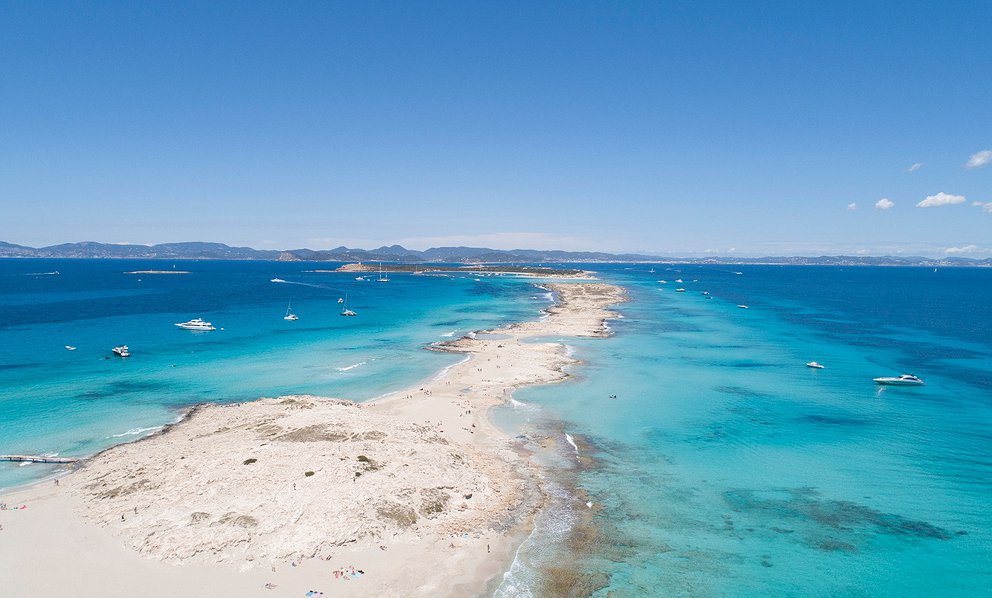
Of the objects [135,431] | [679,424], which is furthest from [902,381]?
[135,431]

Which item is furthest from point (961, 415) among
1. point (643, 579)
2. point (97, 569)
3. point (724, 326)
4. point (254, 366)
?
point (254, 366)

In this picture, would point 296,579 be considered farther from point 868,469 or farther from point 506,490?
point 868,469

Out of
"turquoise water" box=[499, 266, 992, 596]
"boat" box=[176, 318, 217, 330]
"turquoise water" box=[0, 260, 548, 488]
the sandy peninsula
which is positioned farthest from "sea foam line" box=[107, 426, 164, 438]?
"boat" box=[176, 318, 217, 330]

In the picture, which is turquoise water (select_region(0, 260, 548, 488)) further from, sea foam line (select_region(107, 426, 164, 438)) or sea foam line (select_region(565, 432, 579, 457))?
sea foam line (select_region(565, 432, 579, 457))

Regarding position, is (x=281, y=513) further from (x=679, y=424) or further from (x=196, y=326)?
(x=196, y=326)

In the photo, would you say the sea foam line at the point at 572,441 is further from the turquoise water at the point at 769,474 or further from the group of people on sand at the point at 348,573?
the group of people on sand at the point at 348,573

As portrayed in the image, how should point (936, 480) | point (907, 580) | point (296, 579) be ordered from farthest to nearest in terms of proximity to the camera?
1. point (936, 480)
2. point (907, 580)
3. point (296, 579)
